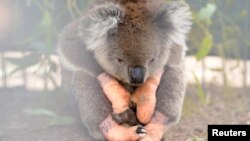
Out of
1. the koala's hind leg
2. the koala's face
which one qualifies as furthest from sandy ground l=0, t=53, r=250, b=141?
the koala's face

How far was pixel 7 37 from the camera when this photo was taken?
13.6 ft

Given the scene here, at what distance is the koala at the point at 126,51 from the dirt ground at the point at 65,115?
0.78ft

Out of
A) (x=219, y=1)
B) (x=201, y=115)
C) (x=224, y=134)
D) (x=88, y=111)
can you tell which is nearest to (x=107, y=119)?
(x=88, y=111)

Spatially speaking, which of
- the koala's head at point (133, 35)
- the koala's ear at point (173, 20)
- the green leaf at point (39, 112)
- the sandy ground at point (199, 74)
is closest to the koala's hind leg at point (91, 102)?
the koala's head at point (133, 35)

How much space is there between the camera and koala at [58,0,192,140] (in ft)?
10.4

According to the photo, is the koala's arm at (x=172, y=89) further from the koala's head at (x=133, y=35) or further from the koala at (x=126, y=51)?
the koala's head at (x=133, y=35)

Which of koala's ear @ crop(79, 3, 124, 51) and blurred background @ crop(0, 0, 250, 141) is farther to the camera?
blurred background @ crop(0, 0, 250, 141)

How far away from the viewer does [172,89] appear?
11.5 ft

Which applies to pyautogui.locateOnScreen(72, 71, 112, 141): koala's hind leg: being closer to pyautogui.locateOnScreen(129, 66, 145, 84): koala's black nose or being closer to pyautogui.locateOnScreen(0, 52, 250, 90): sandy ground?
pyautogui.locateOnScreen(129, 66, 145, 84): koala's black nose

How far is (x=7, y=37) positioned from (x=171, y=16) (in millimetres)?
1342

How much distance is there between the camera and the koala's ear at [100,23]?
10.3 ft

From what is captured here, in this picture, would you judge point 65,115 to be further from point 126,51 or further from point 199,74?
point 199,74

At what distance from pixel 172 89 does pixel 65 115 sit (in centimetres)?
80

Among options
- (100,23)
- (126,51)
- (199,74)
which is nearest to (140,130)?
(126,51)
